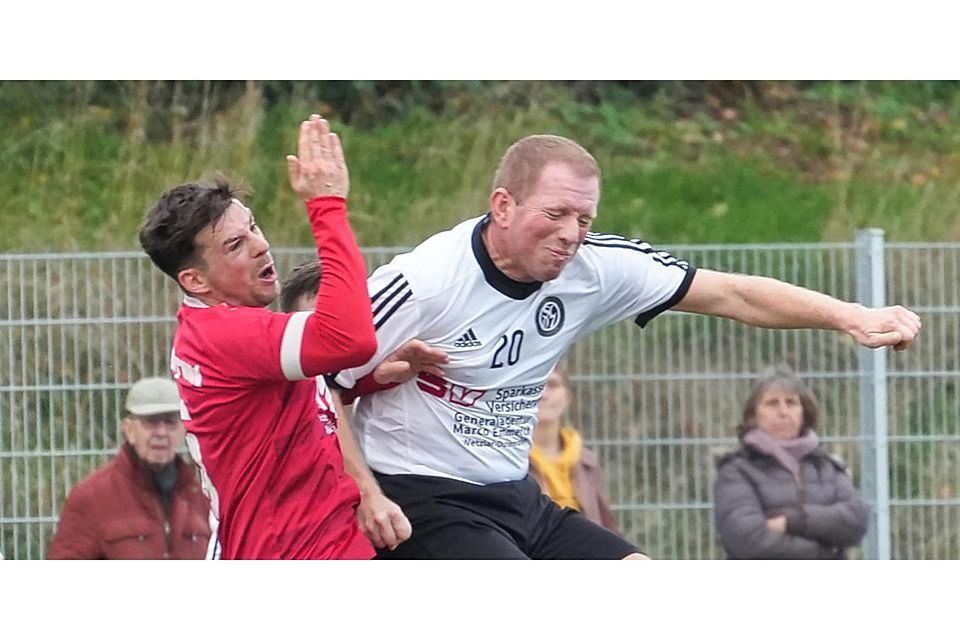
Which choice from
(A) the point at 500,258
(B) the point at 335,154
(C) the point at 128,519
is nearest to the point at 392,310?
(A) the point at 500,258

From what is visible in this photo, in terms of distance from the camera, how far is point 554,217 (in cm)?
478

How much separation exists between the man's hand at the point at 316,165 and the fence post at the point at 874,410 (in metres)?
5.45

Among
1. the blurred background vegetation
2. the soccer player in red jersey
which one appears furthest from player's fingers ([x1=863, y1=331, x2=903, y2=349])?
the blurred background vegetation

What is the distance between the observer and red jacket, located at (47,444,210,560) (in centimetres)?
823

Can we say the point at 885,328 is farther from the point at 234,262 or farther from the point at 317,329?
the point at 234,262

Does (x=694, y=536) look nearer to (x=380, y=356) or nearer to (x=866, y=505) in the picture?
(x=866, y=505)

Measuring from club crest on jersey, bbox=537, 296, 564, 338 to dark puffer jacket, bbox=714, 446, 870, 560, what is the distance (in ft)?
12.5

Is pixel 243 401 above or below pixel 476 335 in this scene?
below

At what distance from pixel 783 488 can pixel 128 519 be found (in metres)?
3.40

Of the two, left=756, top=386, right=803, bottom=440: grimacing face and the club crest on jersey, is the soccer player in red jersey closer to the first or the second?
the club crest on jersey

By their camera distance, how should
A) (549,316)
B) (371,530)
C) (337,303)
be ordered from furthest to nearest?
1. (549,316)
2. (371,530)
3. (337,303)

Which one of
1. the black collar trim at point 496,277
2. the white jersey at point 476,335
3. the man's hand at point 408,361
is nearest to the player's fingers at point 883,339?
the white jersey at point 476,335
